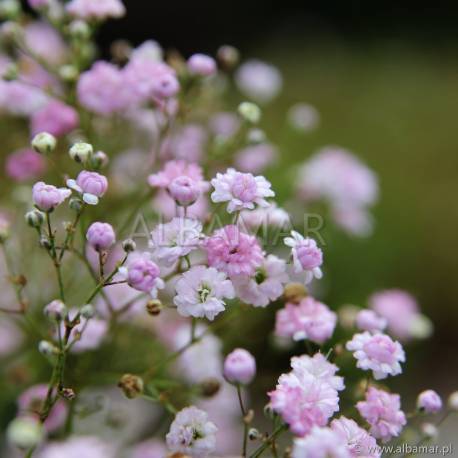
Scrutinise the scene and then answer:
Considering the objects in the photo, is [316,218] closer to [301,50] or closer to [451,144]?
[451,144]

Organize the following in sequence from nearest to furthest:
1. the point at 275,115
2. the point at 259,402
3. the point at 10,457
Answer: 1. the point at 10,457
2. the point at 259,402
3. the point at 275,115

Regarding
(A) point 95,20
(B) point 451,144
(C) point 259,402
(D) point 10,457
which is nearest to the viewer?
(A) point 95,20

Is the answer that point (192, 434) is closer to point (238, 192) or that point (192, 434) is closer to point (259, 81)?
point (238, 192)

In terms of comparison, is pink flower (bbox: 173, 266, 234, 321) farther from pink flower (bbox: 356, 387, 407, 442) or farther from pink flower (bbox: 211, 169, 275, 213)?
pink flower (bbox: 356, 387, 407, 442)

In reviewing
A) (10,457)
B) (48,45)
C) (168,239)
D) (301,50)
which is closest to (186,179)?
(168,239)

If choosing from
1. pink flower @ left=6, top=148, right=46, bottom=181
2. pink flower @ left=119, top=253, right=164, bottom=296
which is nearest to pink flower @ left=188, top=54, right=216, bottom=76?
pink flower @ left=6, top=148, right=46, bottom=181

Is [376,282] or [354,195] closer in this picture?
[354,195]

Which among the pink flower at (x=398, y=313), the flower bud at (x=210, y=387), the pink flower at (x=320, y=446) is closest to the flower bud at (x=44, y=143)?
the flower bud at (x=210, y=387)

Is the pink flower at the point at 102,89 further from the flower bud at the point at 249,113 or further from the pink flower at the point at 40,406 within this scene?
the pink flower at the point at 40,406
